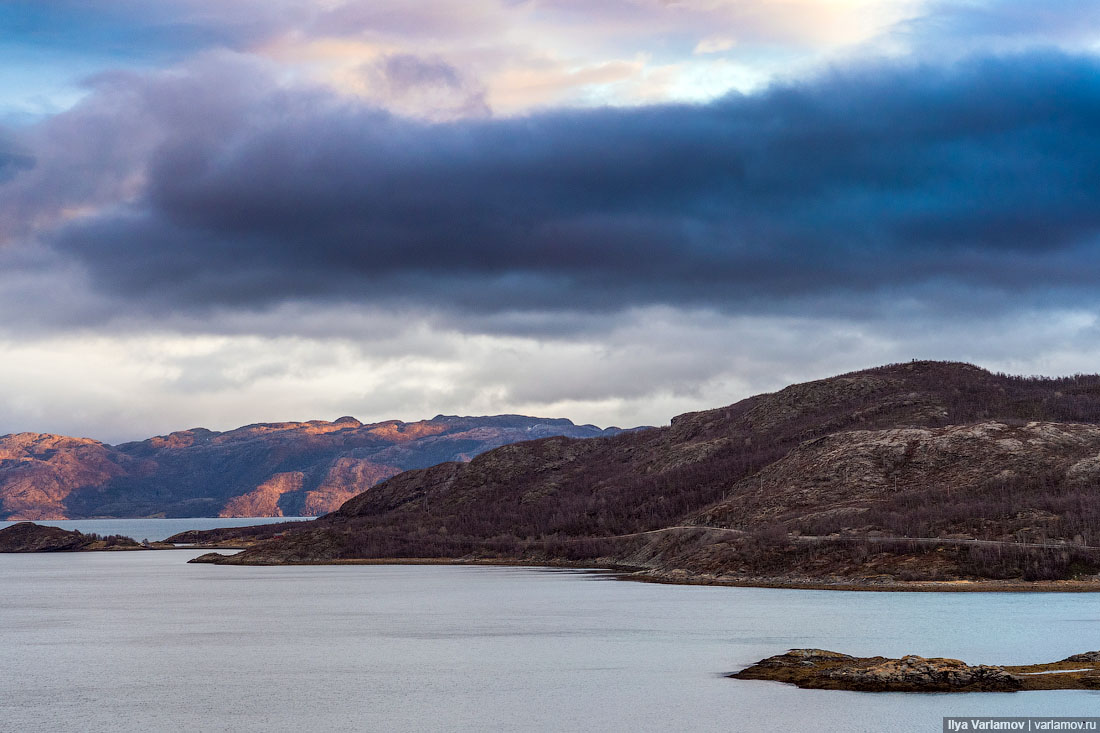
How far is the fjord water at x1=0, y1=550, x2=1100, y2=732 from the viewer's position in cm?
5284

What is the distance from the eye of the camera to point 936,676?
5681 centimetres

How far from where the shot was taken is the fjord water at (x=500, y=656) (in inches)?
2080

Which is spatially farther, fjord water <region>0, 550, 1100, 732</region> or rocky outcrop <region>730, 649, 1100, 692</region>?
rocky outcrop <region>730, 649, 1100, 692</region>

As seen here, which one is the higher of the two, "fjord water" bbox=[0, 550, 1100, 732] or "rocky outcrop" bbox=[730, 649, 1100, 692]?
"rocky outcrop" bbox=[730, 649, 1100, 692]

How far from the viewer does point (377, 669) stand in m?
71.9

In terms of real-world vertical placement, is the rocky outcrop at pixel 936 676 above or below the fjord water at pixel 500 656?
above

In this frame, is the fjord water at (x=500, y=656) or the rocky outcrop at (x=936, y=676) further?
the rocky outcrop at (x=936, y=676)

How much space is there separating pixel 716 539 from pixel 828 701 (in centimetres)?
14105

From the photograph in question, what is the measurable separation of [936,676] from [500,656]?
32.7 metres

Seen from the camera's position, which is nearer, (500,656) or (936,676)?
(936,676)

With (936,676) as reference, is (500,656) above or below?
below

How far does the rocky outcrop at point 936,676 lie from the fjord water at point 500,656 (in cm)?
166

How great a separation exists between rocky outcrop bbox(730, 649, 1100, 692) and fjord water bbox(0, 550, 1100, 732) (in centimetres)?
166

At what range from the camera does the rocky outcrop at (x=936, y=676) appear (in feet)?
185
